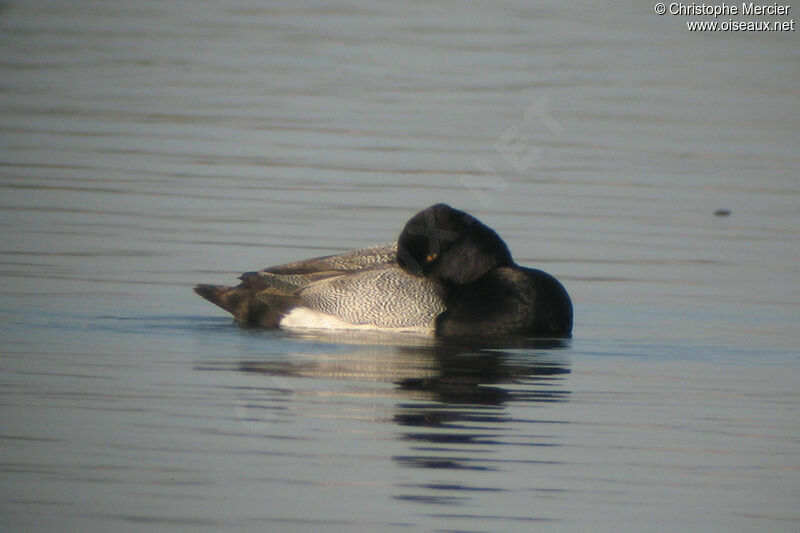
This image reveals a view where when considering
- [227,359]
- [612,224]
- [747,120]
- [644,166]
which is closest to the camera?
[227,359]

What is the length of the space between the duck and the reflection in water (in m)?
0.23

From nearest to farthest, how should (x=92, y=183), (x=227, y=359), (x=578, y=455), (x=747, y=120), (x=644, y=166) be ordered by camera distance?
1. (x=578, y=455)
2. (x=227, y=359)
3. (x=92, y=183)
4. (x=644, y=166)
5. (x=747, y=120)

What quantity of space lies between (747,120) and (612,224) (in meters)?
5.98

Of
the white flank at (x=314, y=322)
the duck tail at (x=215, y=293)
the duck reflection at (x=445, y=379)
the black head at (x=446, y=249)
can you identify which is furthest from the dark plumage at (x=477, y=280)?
the duck tail at (x=215, y=293)

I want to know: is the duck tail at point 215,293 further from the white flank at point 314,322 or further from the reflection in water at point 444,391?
the reflection in water at point 444,391

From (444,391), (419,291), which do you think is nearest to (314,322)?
(419,291)

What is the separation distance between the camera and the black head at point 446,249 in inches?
397

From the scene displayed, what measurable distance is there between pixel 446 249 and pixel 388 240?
251 cm

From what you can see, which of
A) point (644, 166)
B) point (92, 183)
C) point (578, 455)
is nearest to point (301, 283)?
point (578, 455)

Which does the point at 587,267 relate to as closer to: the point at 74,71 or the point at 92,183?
the point at 92,183

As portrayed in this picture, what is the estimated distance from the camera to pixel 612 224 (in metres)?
13.5

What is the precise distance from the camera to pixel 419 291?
392 inches

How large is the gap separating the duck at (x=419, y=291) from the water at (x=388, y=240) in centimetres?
26

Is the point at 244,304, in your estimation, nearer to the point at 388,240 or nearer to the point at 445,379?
the point at 445,379
